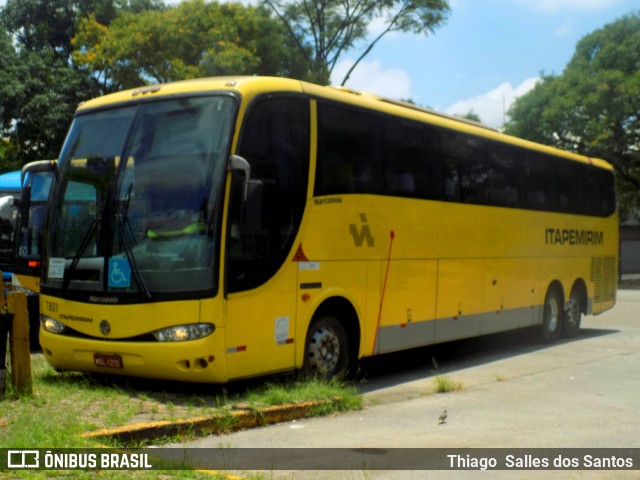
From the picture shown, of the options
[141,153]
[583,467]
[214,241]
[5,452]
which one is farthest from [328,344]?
[5,452]

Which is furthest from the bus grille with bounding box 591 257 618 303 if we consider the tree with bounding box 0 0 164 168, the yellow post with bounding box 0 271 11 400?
the tree with bounding box 0 0 164 168

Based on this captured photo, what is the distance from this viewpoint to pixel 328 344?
10117 millimetres

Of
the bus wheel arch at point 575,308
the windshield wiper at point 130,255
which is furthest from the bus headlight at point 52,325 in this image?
the bus wheel arch at point 575,308

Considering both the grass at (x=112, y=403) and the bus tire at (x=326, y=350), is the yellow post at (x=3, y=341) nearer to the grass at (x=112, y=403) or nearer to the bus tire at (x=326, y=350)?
the grass at (x=112, y=403)

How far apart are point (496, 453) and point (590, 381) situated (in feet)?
15.2

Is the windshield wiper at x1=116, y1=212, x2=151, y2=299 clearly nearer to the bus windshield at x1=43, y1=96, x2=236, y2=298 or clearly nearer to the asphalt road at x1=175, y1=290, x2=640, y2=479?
the bus windshield at x1=43, y1=96, x2=236, y2=298

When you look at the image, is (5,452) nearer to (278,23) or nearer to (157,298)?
(157,298)

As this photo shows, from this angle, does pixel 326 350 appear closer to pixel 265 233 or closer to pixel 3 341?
pixel 265 233

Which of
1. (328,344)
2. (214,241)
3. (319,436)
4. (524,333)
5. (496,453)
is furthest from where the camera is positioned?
(524,333)

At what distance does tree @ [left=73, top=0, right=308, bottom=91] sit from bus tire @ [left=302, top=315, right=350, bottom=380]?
21442 mm

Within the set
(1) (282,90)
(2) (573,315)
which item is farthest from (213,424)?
(2) (573,315)

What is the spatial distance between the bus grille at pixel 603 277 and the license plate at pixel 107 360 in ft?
39.1

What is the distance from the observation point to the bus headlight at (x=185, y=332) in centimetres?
845

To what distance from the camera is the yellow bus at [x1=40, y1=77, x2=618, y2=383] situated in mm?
8539
